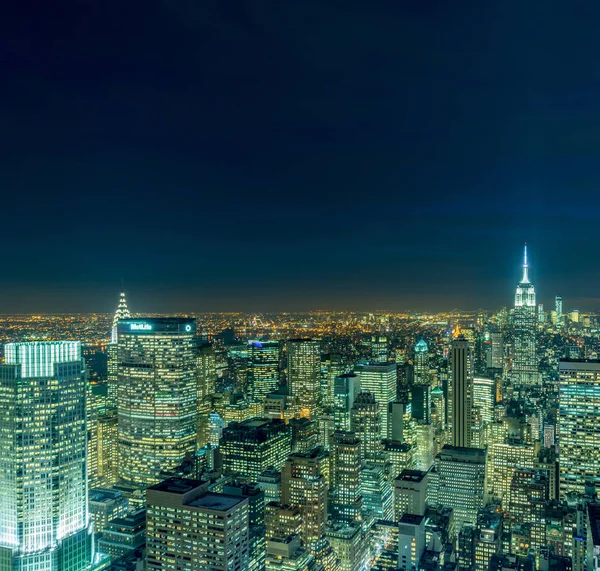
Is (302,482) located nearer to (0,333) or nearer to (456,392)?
(0,333)

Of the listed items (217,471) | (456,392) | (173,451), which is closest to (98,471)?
(173,451)

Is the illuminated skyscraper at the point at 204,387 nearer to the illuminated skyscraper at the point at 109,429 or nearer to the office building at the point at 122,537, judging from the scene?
the illuminated skyscraper at the point at 109,429

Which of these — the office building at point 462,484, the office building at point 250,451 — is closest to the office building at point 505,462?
the office building at point 462,484

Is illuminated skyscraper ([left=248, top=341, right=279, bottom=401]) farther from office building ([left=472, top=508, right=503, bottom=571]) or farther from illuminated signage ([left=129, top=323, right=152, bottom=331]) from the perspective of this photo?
office building ([left=472, top=508, right=503, bottom=571])

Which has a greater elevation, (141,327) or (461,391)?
(141,327)

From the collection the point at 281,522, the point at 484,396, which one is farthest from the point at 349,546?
the point at 484,396

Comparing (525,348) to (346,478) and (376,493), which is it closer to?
(376,493)
